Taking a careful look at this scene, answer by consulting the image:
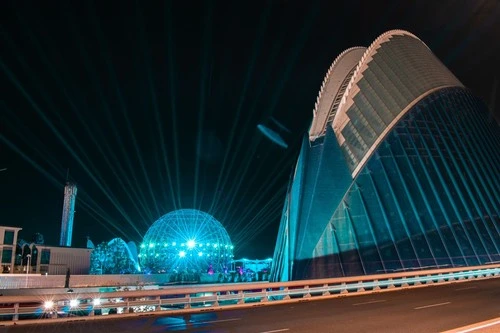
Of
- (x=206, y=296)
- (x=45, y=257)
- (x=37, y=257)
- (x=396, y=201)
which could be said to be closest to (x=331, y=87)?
(x=396, y=201)

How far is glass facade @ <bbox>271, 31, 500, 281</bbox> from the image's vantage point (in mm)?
28953

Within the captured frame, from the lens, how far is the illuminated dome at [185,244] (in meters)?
61.0

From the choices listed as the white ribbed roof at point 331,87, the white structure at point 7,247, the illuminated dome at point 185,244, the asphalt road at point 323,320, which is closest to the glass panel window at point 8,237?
the white structure at point 7,247

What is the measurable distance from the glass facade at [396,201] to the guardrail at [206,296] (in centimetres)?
178

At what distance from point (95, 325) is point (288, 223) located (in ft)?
68.7

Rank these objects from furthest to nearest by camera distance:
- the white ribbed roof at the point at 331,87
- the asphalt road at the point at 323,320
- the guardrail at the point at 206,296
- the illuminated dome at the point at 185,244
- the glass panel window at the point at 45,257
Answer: the illuminated dome at the point at 185,244 < the white ribbed roof at the point at 331,87 < the glass panel window at the point at 45,257 < the guardrail at the point at 206,296 < the asphalt road at the point at 323,320

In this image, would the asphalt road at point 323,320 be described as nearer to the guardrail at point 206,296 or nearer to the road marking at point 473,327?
the road marking at point 473,327

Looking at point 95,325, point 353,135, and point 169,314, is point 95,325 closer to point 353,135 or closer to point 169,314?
point 169,314

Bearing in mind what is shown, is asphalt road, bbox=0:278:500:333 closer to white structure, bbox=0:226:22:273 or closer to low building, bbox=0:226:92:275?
low building, bbox=0:226:92:275

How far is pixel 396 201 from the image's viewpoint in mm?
31047

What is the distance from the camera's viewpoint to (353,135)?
36.1m

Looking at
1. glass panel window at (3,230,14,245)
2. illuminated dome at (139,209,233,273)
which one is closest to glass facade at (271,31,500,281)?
glass panel window at (3,230,14,245)

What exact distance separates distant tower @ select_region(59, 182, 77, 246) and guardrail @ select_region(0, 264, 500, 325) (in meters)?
34.9

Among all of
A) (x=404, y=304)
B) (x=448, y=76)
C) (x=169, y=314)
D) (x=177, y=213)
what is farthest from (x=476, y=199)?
(x=177, y=213)
